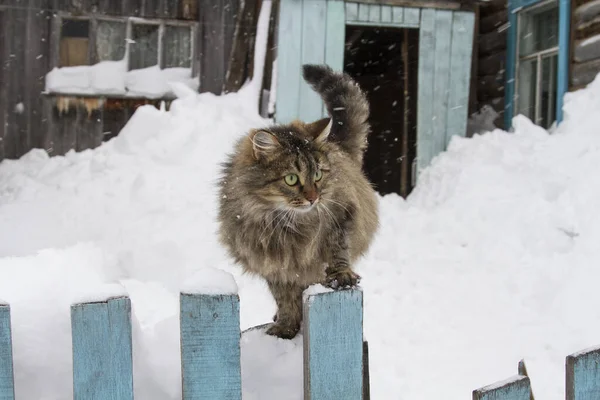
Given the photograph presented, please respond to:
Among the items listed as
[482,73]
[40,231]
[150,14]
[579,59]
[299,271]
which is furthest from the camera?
[482,73]

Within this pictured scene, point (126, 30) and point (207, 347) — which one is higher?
point (126, 30)

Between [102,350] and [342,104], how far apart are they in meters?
1.88

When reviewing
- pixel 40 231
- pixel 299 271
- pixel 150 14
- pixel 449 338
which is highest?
pixel 150 14

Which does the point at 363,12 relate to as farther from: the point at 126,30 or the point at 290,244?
the point at 290,244

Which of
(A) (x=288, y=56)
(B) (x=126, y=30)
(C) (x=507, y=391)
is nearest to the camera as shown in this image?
(C) (x=507, y=391)

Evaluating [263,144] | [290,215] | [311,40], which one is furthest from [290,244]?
[311,40]

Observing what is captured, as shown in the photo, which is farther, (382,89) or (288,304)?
(382,89)

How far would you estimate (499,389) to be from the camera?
1.49 meters

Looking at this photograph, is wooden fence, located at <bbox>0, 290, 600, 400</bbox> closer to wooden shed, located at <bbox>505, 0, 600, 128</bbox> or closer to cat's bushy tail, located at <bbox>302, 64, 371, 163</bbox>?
cat's bushy tail, located at <bbox>302, 64, 371, 163</bbox>

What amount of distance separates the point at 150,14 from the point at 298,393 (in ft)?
22.5

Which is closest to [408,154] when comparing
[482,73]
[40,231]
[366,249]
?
[482,73]

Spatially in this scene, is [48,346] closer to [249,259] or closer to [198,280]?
[198,280]

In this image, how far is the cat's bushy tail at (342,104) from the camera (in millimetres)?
2846

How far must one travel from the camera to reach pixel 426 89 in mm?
7684
